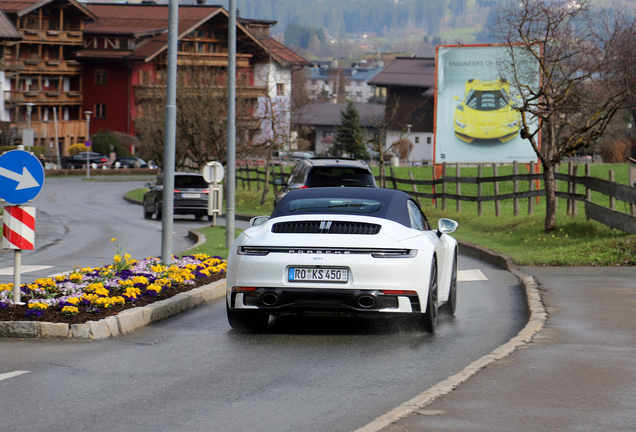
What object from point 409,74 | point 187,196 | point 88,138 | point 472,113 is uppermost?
point 409,74

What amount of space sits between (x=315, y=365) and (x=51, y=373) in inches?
76.6

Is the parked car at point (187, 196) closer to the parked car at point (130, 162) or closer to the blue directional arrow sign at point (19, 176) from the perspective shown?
the blue directional arrow sign at point (19, 176)

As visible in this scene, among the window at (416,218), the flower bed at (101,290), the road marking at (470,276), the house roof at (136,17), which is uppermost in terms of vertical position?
the house roof at (136,17)

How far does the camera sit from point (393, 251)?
811cm

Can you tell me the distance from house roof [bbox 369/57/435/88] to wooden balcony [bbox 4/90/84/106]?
32.9m

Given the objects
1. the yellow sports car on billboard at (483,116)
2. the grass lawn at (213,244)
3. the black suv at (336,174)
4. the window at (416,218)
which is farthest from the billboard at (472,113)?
the window at (416,218)

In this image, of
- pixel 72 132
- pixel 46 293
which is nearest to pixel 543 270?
pixel 46 293

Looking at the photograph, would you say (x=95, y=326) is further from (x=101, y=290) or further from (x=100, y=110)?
(x=100, y=110)

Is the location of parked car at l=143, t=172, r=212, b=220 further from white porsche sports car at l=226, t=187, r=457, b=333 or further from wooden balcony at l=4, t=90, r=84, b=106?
wooden balcony at l=4, t=90, r=84, b=106

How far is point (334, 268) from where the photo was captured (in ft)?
26.2

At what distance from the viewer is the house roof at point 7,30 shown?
72.8 m

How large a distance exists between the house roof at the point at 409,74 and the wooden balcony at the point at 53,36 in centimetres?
3330

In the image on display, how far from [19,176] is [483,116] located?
26.8 metres

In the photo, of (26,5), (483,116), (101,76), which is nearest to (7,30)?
(26,5)
